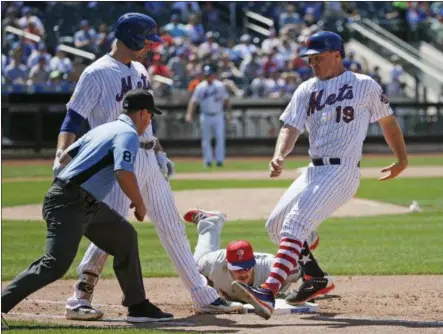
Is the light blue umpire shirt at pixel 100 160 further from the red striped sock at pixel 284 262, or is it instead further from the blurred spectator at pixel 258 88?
the blurred spectator at pixel 258 88

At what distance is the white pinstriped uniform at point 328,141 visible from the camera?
7608 mm

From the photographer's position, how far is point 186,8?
1219 inches

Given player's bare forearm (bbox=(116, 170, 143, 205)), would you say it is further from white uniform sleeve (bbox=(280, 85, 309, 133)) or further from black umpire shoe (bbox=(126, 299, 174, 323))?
white uniform sleeve (bbox=(280, 85, 309, 133))

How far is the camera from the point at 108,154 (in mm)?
6918

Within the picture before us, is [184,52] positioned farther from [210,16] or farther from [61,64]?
[61,64]

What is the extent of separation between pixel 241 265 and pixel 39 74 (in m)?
19.4

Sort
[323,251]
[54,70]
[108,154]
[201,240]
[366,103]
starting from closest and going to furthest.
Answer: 1. [108,154]
2. [366,103]
3. [201,240]
4. [323,251]
5. [54,70]

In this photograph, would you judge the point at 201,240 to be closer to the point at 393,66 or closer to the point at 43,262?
the point at 43,262

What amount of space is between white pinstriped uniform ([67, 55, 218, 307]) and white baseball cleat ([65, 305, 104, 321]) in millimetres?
77

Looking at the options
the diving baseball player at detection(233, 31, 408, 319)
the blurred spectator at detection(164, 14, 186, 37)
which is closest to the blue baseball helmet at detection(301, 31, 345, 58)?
the diving baseball player at detection(233, 31, 408, 319)

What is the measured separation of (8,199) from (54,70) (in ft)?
30.3

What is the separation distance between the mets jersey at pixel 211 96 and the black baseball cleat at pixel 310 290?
52.9ft

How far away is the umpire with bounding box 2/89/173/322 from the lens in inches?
270

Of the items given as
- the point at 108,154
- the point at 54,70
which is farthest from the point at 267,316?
the point at 54,70
